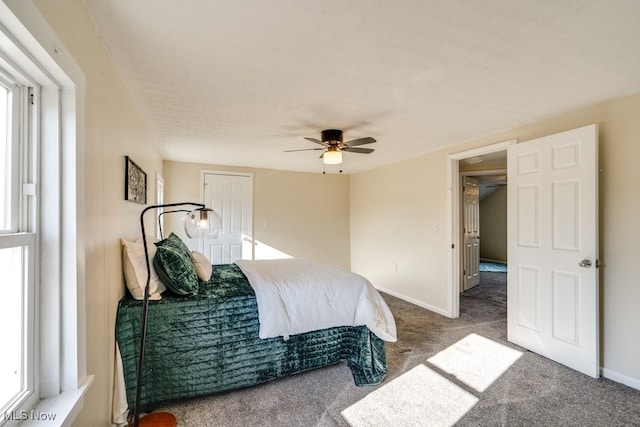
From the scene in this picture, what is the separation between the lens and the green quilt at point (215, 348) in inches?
73.6

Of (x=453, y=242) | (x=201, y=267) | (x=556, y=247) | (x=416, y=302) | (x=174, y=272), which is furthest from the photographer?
(x=416, y=302)

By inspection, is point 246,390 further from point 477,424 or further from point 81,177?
point 81,177

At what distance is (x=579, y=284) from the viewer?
2.38 m

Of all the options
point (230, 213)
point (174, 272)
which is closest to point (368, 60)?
point (174, 272)

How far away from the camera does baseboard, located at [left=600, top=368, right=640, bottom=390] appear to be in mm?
2154

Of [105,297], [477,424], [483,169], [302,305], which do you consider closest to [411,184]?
[483,169]

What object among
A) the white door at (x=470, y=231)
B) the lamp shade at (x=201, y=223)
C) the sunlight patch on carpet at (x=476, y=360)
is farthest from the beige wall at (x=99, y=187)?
the white door at (x=470, y=231)

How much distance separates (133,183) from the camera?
7.22ft

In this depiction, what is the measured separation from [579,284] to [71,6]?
3.66 metres

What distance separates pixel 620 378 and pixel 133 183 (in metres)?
4.05

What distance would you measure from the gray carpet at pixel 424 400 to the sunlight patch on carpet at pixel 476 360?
28mm

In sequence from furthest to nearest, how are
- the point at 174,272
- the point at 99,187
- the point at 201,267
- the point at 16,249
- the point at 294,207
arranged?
1. the point at 294,207
2. the point at 201,267
3. the point at 174,272
4. the point at 99,187
5. the point at 16,249

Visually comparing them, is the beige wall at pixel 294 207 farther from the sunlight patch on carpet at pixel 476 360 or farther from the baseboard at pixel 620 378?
the baseboard at pixel 620 378

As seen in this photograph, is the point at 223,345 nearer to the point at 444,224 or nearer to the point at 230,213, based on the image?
the point at 444,224
